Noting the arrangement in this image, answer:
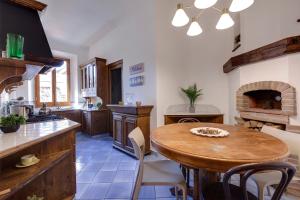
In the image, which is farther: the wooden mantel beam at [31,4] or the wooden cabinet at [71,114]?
the wooden cabinet at [71,114]

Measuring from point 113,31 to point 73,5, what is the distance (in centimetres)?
143

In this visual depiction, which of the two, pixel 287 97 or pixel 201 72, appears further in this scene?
pixel 201 72

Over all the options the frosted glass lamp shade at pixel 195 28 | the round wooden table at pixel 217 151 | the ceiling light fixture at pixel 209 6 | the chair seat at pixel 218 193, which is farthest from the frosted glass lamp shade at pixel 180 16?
the chair seat at pixel 218 193

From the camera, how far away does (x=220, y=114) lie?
3.48 metres

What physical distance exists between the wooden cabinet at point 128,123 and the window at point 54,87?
297cm

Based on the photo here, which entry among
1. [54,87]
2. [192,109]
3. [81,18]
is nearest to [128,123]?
[192,109]

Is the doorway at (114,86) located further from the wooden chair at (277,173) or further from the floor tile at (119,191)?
the wooden chair at (277,173)

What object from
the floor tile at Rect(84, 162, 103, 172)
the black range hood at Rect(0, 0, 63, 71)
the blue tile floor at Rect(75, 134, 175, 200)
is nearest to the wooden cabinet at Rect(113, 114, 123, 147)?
the blue tile floor at Rect(75, 134, 175, 200)

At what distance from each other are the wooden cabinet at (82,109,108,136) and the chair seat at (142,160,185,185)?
11.7 feet

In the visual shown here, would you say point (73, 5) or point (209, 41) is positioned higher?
point (73, 5)

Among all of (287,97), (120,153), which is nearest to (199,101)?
(287,97)

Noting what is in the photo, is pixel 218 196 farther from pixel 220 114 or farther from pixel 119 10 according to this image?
pixel 119 10

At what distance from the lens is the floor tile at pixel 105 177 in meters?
2.37

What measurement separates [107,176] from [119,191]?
47 centimetres
